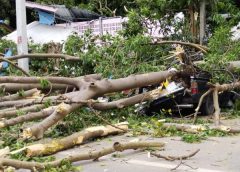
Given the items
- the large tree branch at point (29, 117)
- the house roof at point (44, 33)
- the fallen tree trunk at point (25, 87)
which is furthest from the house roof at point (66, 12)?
the large tree branch at point (29, 117)

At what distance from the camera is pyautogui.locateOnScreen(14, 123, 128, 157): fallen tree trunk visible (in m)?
7.16

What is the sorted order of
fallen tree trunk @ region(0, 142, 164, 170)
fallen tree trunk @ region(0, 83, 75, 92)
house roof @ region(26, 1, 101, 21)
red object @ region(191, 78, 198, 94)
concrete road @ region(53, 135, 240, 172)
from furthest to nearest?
house roof @ region(26, 1, 101, 21) → red object @ region(191, 78, 198, 94) → fallen tree trunk @ region(0, 83, 75, 92) → concrete road @ region(53, 135, 240, 172) → fallen tree trunk @ region(0, 142, 164, 170)

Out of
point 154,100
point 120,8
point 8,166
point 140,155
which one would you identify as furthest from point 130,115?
point 120,8

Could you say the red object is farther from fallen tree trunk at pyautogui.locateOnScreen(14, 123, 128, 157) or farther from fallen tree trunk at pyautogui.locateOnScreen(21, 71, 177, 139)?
fallen tree trunk at pyautogui.locateOnScreen(14, 123, 128, 157)

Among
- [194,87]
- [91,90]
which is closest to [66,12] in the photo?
[194,87]

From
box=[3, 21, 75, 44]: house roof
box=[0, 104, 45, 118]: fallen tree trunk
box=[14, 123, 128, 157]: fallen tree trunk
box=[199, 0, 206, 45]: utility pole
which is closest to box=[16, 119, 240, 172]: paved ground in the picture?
box=[14, 123, 128, 157]: fallen tree trunk

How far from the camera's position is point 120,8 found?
77.5ft

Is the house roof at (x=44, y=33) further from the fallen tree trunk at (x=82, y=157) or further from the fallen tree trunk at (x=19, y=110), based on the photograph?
the fallen tree trunk at (x=82, y=157)

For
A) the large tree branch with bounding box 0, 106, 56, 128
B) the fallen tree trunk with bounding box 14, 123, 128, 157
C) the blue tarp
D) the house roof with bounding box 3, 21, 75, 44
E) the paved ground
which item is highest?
the blue tarp

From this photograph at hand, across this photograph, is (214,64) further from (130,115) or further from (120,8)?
(120,8)

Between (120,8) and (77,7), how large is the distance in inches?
80.1

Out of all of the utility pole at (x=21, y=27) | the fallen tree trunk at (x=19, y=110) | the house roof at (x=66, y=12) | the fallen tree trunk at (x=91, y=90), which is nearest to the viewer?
the fallen tree trunk at (x=91, y=90)

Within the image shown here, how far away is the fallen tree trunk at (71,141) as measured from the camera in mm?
7156

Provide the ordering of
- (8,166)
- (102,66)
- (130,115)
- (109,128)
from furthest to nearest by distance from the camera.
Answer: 1. (102,66)
2. (130,115)
3. (109,128)
4. (8,166)
